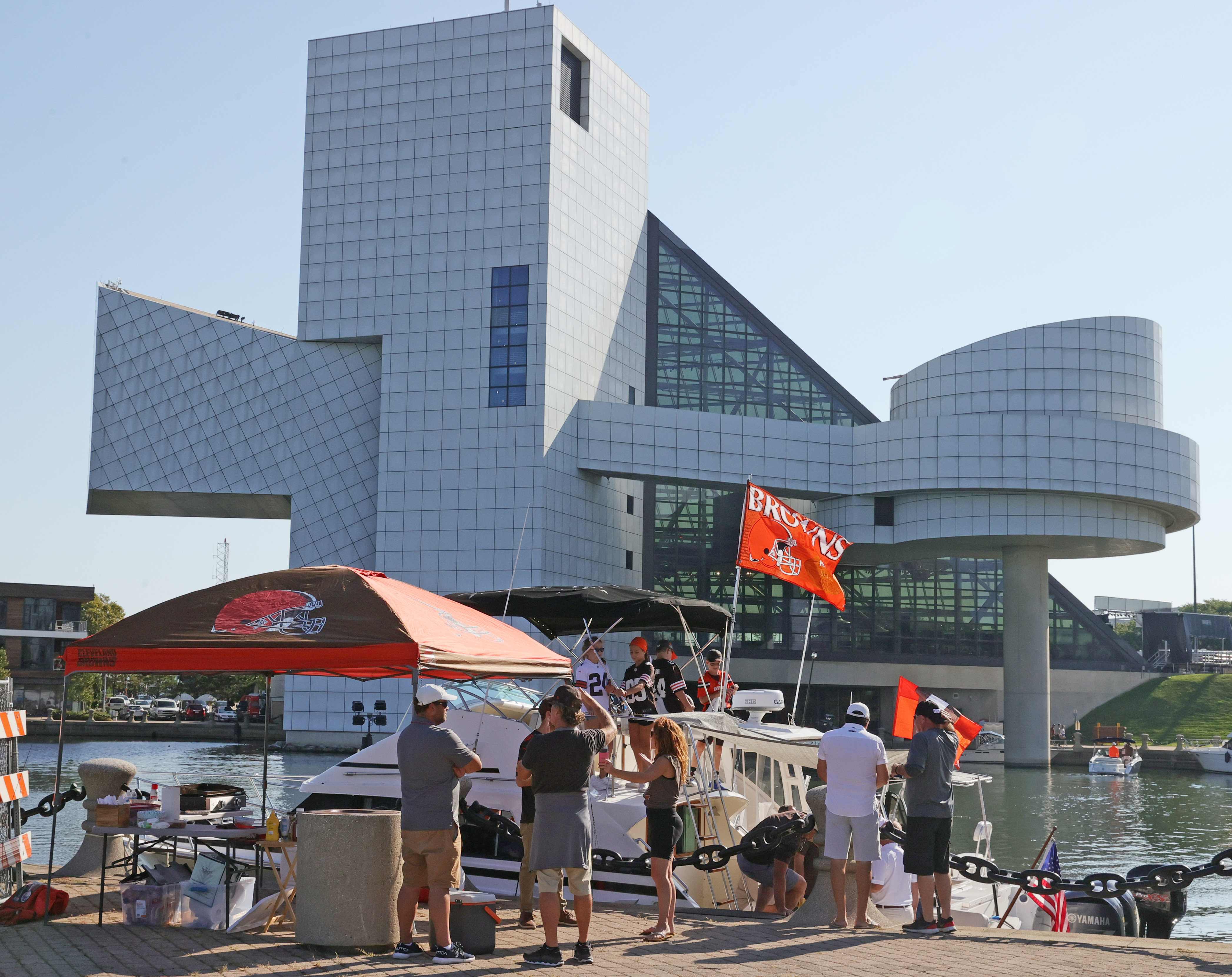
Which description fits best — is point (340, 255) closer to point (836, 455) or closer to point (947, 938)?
point (836, 455)

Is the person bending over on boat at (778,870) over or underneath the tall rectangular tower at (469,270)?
underneath

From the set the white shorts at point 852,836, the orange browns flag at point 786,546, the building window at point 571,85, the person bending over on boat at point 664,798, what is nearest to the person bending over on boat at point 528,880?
the person bending over on boat at point 664,798

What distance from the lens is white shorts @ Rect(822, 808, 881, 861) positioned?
1207 centimetres

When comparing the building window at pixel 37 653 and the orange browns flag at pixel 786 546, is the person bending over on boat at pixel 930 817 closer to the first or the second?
the orange browns flag at pixel 786 546

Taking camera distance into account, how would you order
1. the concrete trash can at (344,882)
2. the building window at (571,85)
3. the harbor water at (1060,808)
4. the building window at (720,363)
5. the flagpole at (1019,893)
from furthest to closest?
the building window at (720,363)
the building window at (571,85)
the harbor water at (1060,808)
the flagpole at (1019,893)
the concrete trash can at (344,882)

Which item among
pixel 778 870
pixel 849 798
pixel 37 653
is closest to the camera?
pixel 849 798

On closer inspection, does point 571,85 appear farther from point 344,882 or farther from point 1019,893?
point 344,882

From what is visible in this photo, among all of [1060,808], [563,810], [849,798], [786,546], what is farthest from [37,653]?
[563,810]

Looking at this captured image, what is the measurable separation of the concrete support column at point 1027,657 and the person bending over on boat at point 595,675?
153ft

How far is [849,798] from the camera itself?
39.5 feet

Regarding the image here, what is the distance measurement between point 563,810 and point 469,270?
45.5 m

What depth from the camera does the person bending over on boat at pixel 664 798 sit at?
11.4 meters

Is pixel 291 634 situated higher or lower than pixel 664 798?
higher

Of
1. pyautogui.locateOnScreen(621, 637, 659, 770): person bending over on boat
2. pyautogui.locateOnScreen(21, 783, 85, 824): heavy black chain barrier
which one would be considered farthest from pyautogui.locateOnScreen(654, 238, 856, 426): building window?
pyautogui.locateOnScreen(21, 783, 85, 824): heavy black chain barrier
